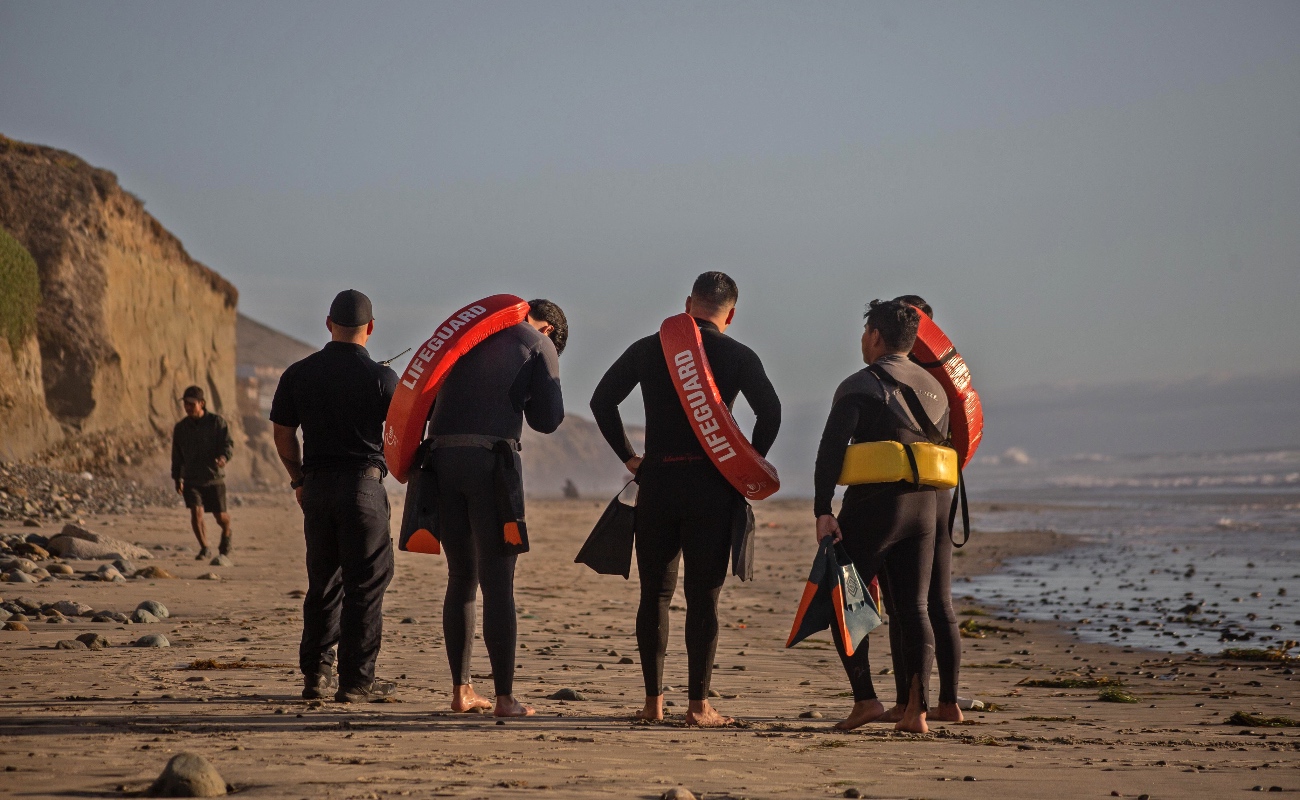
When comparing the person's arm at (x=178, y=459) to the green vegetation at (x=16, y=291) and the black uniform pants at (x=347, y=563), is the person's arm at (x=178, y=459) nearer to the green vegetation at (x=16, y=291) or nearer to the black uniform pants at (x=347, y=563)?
the black uniform pants at (x=347, y=563)

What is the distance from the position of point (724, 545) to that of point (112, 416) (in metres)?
27.9

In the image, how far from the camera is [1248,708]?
5.70 meters

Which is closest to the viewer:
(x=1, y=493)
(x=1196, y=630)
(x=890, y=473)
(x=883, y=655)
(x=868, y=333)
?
(x=890, y=473)

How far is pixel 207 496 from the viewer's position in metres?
11.6

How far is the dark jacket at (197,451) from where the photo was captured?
1152 centimetres

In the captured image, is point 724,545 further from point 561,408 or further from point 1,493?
point 1,493

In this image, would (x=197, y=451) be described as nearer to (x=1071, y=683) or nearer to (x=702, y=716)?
(x=702, y=716)

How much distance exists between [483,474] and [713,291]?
4.24 ft

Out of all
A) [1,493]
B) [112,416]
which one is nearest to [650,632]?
[1,493]

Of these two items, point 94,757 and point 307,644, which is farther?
point 307,644

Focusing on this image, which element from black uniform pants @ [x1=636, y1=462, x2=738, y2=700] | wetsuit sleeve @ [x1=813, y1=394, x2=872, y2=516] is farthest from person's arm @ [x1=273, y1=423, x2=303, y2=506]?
wetsuit sleeve @ [x1=813, y1=394, x2=872, y2=516]

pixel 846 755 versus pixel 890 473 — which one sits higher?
pixel 890 473

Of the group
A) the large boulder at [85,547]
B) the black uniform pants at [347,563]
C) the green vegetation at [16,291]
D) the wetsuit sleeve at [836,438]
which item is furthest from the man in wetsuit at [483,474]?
the green vegetation at [16,291]

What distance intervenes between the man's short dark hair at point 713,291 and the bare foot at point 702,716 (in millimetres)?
1708
